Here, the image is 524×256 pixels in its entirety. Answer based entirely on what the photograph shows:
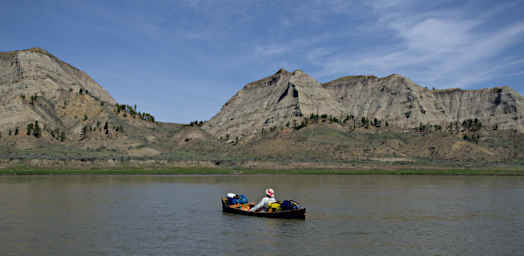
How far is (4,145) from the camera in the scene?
134750 millimetres

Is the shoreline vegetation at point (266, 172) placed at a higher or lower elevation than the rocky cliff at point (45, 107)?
lower

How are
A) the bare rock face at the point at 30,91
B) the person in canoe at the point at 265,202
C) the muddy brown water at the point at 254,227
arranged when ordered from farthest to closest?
the bare rock face at the point at 30,91 < the person in canoe at the point at 265,202 < the muddy brown water at the point at 254,227

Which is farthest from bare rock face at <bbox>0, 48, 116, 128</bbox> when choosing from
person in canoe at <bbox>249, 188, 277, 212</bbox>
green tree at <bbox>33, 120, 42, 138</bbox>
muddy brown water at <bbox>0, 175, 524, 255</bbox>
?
person in canoe at <bbox>249, 188, 277, 212</bbox>

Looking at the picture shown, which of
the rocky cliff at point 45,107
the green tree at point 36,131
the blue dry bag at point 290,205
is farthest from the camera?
the rocky cliff at point 45,107

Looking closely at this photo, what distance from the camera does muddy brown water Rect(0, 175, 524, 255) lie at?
2870 cm

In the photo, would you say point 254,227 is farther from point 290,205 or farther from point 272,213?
point 290,205

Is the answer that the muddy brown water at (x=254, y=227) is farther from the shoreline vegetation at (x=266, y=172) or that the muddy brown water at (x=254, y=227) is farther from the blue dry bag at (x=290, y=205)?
the shoreline vegetation at (x=266, y=172)

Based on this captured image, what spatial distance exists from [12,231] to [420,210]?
35.2 m

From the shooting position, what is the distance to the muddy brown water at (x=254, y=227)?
28703mm

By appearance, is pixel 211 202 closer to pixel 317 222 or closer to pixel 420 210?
pixel 317 222

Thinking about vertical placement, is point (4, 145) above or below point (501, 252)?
above

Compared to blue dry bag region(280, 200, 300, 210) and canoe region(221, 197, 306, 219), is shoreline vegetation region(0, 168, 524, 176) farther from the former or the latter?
blue dry bag region(280, 200, 300, 210)

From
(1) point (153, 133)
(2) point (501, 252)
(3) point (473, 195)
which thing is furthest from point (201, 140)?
(2) point (501, 252)

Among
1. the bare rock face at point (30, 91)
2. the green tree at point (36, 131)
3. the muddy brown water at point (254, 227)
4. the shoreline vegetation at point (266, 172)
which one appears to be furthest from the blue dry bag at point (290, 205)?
the bare rock face at point (30, 91)
